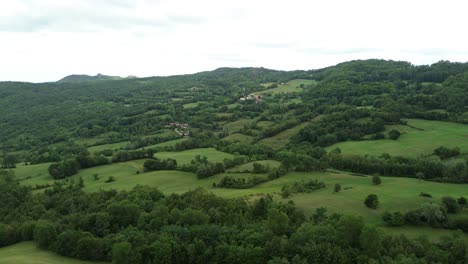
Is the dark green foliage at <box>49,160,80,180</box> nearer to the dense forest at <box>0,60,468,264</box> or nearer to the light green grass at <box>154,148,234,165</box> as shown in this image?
the dense forest at <box>0,60,468,264</box>

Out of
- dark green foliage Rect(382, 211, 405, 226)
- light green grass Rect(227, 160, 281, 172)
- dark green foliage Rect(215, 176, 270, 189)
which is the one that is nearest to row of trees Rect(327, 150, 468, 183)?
light green grass Rect(227, 160, 281, 172)

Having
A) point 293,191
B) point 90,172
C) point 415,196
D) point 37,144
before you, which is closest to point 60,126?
point 37,144

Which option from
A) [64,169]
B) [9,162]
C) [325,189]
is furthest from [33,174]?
[325,189]

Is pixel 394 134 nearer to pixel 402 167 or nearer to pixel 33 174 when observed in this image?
pixel 402 167

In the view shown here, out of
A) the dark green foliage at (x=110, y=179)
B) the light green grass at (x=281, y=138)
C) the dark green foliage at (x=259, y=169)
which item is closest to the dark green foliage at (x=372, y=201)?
the dark green foliage at (x=259, y=169)

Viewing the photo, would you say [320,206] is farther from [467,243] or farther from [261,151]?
[261,151]
